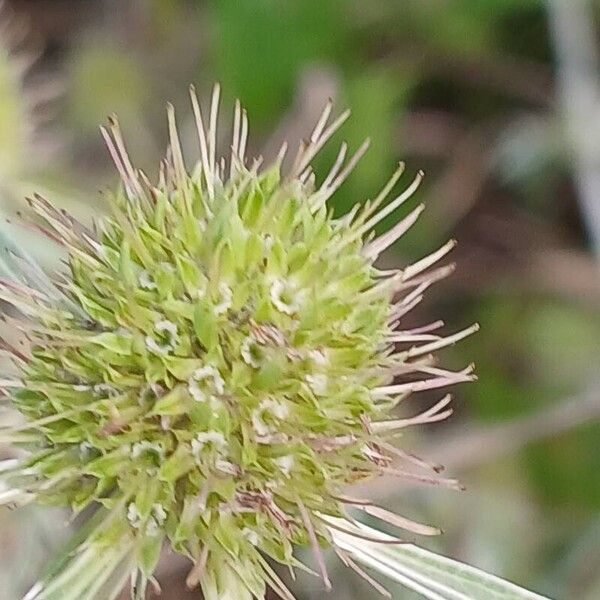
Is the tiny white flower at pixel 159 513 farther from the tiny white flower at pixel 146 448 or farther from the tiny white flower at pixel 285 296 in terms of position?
the tiny white flower at pixel 285 296

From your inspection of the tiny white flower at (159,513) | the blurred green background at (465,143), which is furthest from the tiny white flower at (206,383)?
the blurred green background at (465,143)

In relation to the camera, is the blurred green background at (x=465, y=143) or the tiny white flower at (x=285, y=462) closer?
the tiny white flower at (x=285, y=462)

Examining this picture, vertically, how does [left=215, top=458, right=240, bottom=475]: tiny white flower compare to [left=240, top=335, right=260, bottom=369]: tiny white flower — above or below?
below

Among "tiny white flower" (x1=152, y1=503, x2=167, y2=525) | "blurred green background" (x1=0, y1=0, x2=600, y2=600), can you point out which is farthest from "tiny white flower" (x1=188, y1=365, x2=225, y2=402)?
"blurred green background" (x1=0, y1=0, x2=600, y2=600)

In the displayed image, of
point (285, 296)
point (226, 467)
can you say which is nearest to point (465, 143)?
point (285, 296)

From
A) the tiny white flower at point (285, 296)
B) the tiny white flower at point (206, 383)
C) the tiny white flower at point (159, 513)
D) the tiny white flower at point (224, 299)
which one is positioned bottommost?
the tiny white flower at point (159, 513)

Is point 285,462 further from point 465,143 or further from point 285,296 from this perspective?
point 465,143

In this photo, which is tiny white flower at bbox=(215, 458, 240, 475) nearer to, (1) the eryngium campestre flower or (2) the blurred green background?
(1) the eryngium campestre flower
